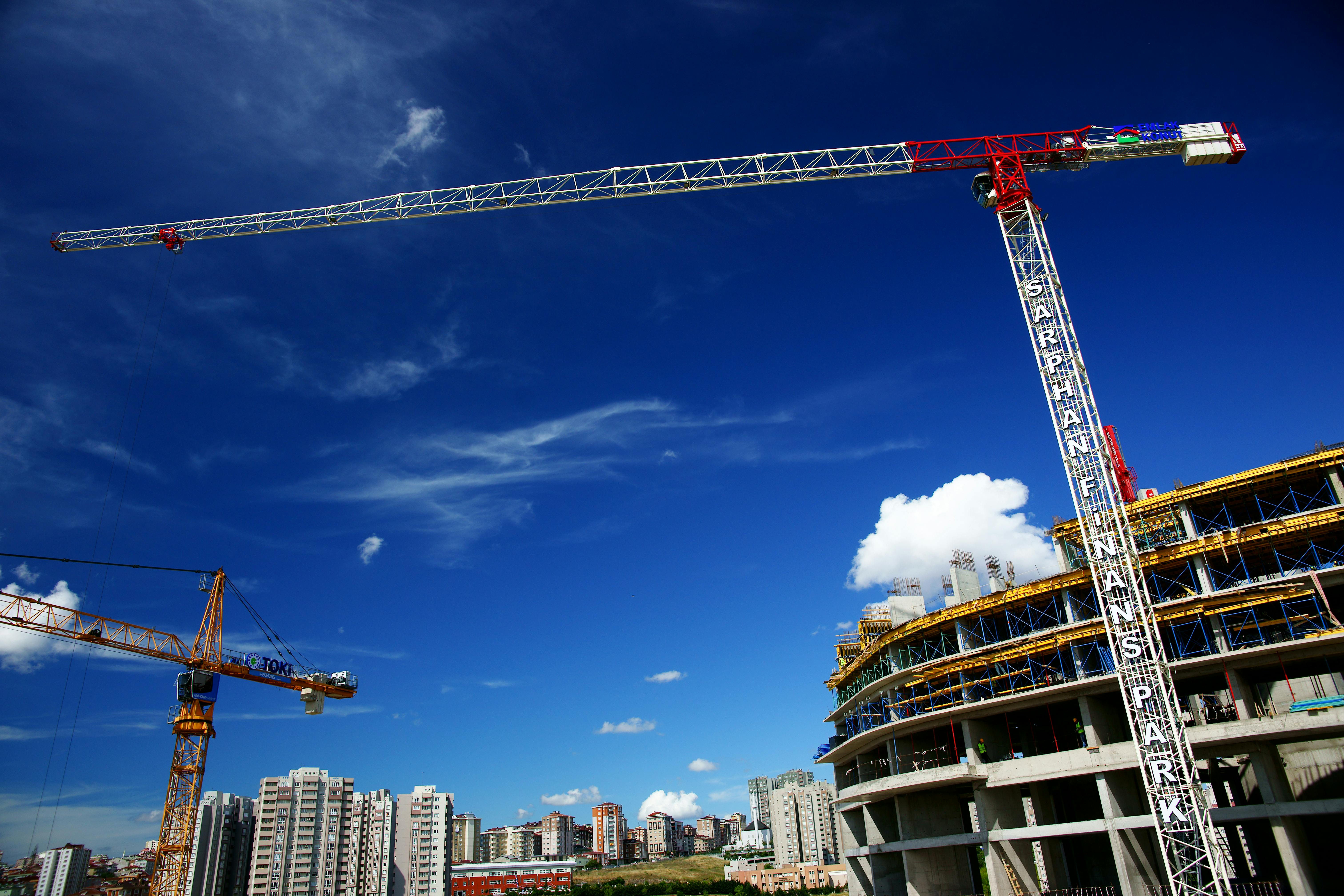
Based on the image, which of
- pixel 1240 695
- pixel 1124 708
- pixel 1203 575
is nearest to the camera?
pixel 1240 695

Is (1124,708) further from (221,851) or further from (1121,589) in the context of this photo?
(221,851)

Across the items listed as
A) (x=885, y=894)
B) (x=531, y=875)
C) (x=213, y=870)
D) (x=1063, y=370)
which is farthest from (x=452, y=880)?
(x=1063, y=370)

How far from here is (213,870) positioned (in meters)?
136

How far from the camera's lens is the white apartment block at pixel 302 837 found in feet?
442

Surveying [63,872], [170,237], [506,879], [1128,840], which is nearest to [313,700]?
[170,237]

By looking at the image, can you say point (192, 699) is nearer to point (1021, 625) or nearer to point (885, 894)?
point (885, 894)

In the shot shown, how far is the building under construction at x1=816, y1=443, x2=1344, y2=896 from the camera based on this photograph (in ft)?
134

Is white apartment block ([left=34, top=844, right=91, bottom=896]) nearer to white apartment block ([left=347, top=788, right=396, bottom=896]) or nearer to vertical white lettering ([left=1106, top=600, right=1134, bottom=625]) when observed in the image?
white apartment block ([left=347, top=788, right=396, bottom=896])

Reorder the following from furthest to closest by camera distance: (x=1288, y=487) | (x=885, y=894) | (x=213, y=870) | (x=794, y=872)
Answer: (x=794, y=872), (x=213, y=870), (x=885, y=894), (x=1288, y=487)

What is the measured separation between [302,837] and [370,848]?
51.1 ft

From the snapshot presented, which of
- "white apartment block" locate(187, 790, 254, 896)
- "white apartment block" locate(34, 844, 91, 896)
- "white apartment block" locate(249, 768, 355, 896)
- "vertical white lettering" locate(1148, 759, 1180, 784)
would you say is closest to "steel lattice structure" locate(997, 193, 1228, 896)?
"vertical white lettering" locate(1148, 759, 1180, 784)

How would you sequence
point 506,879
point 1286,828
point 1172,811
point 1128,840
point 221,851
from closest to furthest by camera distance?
1. point 1286,828
2. point 1172,811
3. point 1128,840
4. point 221,851
5. point 506,879

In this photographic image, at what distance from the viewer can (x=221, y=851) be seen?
138m

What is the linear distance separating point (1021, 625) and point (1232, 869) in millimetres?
17533
